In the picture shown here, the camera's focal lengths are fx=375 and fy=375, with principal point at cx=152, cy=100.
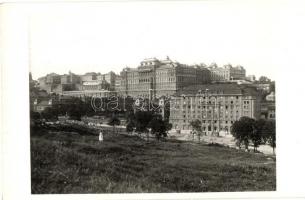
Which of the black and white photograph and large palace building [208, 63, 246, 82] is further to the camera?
large palace building [208, 63, 246, 82]

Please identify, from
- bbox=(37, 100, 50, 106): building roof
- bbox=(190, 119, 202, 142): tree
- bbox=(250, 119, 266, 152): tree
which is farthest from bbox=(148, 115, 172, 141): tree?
bbox=(37, 100, 50, 106): building roof

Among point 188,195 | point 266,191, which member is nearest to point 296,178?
point 266,191

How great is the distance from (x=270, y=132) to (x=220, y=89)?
79 centimetres

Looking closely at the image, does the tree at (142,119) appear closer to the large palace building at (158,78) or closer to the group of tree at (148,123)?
the group of tree at (148,123)

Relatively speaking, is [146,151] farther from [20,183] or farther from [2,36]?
[2,36]

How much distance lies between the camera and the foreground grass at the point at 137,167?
4.48 meters

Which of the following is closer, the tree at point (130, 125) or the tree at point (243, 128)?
the tree at point (243, 128)

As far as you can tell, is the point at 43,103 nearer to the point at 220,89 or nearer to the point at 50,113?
the point at 50,113

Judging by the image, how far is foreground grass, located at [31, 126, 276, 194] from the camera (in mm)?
4477

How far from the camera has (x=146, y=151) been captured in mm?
4699

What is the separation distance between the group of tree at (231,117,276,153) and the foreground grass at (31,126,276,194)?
0.68ft

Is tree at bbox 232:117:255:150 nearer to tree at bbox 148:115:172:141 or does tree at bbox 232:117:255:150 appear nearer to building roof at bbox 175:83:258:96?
building roof at bbox 175:83:258:96

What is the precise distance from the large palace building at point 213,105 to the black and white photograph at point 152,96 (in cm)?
1

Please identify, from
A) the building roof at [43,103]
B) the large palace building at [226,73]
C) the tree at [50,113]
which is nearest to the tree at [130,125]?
the tree at [50,113]
